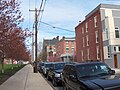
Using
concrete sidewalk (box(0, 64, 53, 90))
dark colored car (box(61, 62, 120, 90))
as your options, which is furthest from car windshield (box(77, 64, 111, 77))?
concrete sidewalk (box(0, 64, 53, 90))

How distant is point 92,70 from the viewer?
33.2ft

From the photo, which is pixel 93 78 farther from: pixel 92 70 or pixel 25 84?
pixel 25 84

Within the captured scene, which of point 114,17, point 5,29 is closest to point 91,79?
point 5,29

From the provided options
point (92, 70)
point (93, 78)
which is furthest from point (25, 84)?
point (93, 78)

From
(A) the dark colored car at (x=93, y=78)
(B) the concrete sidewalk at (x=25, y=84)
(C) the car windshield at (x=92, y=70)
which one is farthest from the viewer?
(B) the concrete sidewalk at (x=25, y=84)

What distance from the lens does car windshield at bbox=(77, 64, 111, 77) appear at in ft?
32.4

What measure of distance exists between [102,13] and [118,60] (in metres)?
9.67

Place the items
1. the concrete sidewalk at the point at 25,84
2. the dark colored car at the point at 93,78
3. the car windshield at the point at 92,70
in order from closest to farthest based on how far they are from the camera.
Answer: the dark colored car at the point at 93,78 < the car windshield at the point at 92,70 < the concrete sidewalk at the point at 25,84

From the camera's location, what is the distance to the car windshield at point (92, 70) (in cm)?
989

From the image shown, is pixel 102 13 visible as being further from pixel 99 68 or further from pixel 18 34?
pixel 99 68

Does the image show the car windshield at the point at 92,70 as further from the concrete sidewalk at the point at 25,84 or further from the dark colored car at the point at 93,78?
the concrete sidewalk at the point at 25,84

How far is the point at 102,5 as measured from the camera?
44375 millimetres

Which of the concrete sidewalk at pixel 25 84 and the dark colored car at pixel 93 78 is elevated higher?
the dark colored car at pixel 93 78

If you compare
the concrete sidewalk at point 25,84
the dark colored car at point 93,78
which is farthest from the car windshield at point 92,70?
the concrete sidewalk at point 25,84
